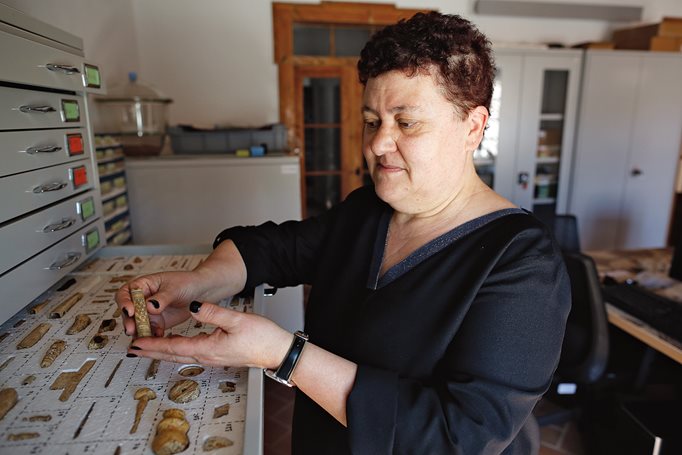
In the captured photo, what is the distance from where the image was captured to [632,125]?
3.92 metres

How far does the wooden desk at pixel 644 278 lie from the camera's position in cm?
159

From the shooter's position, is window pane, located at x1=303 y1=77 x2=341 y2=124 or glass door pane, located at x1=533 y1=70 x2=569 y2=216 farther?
glass door pane, located at x1=533 y1=70 x2=569 y2=216

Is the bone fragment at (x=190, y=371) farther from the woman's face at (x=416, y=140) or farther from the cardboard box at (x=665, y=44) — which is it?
the cardboard box at (x=665, y=44)

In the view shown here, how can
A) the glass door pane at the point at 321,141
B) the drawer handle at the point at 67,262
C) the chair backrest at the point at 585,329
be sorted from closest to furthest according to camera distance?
the drawer handle at the point at 67,262
the chair backrest at the point at 585,329
the glass door pane at the point at 321,141

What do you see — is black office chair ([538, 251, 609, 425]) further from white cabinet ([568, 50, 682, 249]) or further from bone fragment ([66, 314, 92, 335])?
white cabinet ([568, 50, 682, 249])

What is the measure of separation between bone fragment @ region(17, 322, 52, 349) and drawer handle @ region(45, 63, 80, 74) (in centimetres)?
54

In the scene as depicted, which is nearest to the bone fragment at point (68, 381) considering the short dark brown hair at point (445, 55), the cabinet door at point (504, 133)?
the short dark brown hair at point (445, 55)

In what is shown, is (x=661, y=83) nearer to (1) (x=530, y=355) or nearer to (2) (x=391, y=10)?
(2) (x=391, y=10)

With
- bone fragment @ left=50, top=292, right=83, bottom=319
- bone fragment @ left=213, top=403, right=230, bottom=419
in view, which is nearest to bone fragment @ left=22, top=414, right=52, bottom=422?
bone fragment @ left=213, top=403, right=230, bottom=419

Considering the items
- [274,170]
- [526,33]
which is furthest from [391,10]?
[274,170]

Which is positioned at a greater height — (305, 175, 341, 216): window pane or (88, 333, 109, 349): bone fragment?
(88, 333, 109, 349): bone fragment

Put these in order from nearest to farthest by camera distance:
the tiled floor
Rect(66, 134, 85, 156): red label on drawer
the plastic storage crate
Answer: Rect(66, 134, 85, 156): red label on drawer
the tiled floor
the plastic storage crate

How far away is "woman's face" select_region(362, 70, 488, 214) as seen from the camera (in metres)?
0.85

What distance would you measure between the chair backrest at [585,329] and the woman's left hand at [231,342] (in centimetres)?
148
